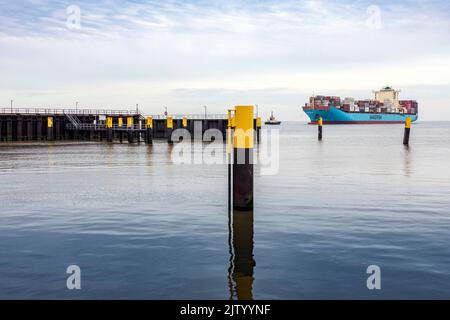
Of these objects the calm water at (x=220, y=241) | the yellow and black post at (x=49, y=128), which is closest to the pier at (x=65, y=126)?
the yellow and black post at (x=49, y=128)

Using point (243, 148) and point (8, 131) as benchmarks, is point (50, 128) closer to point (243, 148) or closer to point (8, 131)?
point (8, 131)

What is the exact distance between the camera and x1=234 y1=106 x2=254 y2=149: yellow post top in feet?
46.6

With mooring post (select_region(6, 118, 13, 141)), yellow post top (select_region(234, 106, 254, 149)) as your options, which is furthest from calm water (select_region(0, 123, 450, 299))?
mooring post (select_region(6, 118, 13, 141))

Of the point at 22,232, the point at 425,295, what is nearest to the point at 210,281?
the point at 425,295

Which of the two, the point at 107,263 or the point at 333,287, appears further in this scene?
the point at 107,263

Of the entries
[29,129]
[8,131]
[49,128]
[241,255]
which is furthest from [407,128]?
[8,131]

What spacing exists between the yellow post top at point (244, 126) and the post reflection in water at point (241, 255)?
211cm

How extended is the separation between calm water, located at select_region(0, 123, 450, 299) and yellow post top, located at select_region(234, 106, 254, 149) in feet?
7.18

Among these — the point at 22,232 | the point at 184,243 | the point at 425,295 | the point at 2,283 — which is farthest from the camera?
the point at 22,232

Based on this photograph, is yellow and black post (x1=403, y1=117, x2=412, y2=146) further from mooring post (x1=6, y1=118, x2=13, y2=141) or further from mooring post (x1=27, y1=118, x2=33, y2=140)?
mooring post (x1=6, y1=118, x2=13, y2=141)

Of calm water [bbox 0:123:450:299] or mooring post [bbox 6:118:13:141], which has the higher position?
mooring post [bbox 6:118:13:141]

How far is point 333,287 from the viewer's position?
853 centimetres
